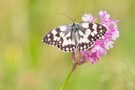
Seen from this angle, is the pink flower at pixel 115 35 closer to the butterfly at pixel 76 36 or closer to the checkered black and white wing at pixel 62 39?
the butterfly at pixel 76 36

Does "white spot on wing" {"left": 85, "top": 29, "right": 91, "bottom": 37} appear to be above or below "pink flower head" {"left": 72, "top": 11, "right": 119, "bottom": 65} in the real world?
above

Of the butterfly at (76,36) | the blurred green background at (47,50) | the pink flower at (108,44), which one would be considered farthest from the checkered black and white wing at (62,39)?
the blurred green background at (47,50)

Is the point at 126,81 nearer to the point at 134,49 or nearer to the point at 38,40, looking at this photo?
the point at 134,49

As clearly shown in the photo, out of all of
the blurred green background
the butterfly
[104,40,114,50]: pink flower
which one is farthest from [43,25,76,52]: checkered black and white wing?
the blurred green background

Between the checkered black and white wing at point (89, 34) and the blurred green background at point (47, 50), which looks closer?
the checkered black and white wing at point (89, 34)

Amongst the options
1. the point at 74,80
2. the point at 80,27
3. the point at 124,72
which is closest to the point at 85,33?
the point at 80,27

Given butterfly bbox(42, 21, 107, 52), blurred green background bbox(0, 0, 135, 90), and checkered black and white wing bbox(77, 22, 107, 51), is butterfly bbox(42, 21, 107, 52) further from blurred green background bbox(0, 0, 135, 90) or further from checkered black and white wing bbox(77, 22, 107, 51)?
blurred green background bbox(0, 0, 135, 90)
